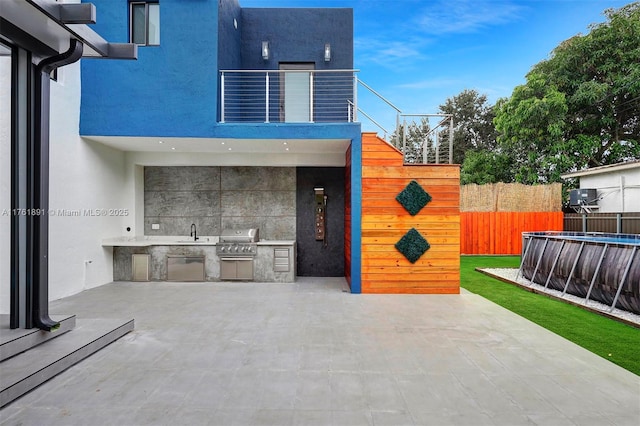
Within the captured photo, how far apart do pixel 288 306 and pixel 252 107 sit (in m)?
5.02

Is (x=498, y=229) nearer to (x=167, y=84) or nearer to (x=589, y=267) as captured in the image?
(x=589, y=267)

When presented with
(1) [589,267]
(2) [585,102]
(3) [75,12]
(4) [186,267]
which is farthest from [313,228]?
(2) [585,102]

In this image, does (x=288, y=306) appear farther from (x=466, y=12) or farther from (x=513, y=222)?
(x=466, y=12)

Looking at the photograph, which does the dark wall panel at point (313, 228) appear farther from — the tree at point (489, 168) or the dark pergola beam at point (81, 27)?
the tree at point (489, 168)

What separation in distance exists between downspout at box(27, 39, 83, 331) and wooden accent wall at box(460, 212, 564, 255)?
39.1 feet

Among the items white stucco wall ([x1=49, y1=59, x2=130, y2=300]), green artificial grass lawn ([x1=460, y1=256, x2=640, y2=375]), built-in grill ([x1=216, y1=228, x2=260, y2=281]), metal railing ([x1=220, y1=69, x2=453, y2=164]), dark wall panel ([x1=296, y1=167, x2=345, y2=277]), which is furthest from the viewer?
dark wall panel ([x1=296, y1=167, x2=345, y2=277])

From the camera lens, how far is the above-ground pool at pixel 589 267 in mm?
5109

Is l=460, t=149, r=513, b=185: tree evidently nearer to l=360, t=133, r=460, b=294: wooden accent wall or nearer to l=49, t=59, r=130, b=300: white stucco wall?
l=360, t=133, r=460, b=294: wooden accent wall

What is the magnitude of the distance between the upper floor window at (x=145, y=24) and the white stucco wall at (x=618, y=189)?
13.5 m

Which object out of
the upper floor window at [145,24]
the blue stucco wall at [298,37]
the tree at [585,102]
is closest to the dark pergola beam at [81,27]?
the upper floor window at [145,24]

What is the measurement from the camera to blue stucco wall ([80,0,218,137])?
6.57 metres

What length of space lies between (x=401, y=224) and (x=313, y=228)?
100 inches

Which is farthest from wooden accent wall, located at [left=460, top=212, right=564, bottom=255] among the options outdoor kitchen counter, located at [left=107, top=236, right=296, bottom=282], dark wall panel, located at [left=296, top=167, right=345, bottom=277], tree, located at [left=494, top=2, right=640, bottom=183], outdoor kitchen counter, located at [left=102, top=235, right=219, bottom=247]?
outdoor kitchen counter, located at [left=102, top=235, right=219, bottom=247]

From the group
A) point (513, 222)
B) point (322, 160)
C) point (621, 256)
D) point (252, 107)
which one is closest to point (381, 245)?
point (322, 160)
